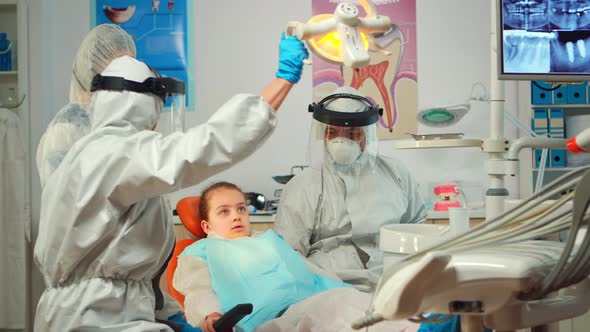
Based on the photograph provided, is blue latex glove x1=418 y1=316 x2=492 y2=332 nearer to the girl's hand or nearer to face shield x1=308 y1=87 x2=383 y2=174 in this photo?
the girl's hand

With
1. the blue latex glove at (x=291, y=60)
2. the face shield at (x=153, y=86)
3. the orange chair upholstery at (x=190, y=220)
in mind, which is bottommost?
the orange chair upholstery at (x=190, y=220)

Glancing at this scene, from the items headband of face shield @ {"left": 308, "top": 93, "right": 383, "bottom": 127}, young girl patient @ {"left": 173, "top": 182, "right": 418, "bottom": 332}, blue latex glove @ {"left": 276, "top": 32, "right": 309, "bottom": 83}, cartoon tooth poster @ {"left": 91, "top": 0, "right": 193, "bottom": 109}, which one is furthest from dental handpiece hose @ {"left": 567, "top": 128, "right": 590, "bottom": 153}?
cartoon tooth poster @ {"left": 91, "top": 0, "right": 193, "bottom": 109}

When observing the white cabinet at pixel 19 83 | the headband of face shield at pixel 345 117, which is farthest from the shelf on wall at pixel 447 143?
the white cabinet at pixel 19 83

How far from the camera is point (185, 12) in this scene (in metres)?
4.48

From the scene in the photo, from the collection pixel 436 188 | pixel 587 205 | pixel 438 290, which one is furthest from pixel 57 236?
pixel 436 188

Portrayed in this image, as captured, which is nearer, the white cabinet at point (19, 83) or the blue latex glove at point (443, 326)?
the blue latex glove at point (443, 326)

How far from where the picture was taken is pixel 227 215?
2816 millimetres

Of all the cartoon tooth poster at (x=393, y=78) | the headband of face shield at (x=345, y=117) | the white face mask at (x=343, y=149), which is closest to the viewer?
the headband of face shield at (x=345, y=117)

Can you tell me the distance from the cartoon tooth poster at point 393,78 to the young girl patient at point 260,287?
6.36 feet

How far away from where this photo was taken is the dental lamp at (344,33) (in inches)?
65.7

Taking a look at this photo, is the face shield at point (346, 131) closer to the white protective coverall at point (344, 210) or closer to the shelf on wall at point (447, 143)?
the white protective coverall at point (344, 210)

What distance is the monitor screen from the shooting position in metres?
1.72

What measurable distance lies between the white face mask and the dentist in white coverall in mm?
1185

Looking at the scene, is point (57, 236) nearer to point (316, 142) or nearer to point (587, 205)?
point (587, 205)
